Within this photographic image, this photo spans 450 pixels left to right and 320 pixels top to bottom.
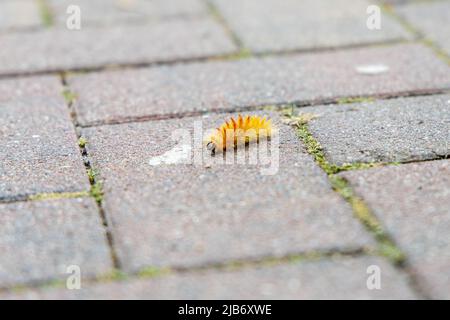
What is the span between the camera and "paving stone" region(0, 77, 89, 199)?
2.08 metres

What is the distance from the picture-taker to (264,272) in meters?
1.66

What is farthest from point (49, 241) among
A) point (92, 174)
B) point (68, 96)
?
point (68, 96)

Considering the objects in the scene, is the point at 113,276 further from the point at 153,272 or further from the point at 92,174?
the point at 92,174

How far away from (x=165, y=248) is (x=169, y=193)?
257 mm

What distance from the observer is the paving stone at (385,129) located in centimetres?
216

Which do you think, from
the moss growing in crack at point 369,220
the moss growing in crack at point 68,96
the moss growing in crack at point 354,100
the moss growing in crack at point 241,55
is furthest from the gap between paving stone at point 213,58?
the moss growing in crack at point 369,220

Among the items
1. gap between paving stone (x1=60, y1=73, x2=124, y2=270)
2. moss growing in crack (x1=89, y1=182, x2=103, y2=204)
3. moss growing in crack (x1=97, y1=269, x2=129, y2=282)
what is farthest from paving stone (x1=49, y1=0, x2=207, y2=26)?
moss growing in crack (x1=97, y1=269, x2=129, y2=282)

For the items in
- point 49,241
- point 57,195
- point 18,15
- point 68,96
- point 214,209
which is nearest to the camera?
point 49,241

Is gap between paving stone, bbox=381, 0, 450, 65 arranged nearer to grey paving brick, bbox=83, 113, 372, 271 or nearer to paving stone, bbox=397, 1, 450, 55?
paving stone, bbox=397, 1, 450, 55

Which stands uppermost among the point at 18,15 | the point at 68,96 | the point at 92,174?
the point at 18,15

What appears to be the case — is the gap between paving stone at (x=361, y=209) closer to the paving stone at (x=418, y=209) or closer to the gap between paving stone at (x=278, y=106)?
the paving stone at (x=418, y=209)

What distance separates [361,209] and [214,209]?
Result: 1.17 ft

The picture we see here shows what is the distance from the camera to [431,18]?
335 centimetres

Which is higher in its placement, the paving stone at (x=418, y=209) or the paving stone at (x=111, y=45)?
the paving stone at (x=111, y=45)
